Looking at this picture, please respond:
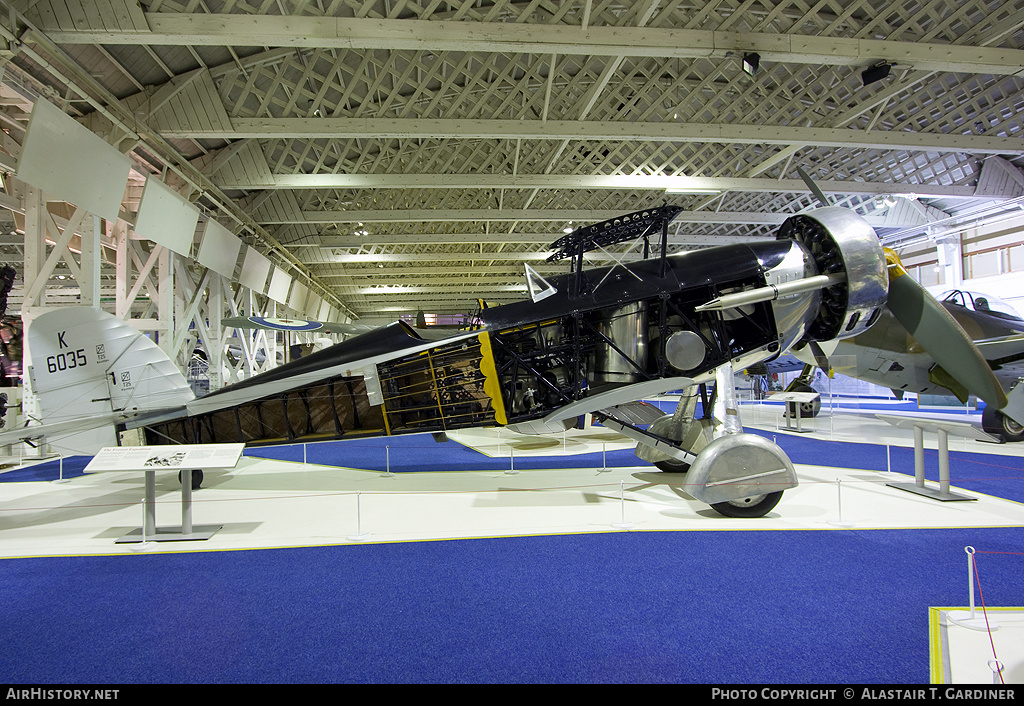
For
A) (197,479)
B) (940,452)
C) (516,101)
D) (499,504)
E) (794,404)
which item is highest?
(516,101)

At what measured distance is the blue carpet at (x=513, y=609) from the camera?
8.00ft

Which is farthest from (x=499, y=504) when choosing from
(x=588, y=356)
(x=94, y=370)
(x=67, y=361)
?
(x=67, y=361)

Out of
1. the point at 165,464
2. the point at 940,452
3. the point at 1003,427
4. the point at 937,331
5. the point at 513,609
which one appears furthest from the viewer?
the point at 1003,427

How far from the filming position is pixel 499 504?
5.70 m

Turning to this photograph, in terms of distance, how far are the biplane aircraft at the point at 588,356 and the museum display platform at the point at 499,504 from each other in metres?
0.75

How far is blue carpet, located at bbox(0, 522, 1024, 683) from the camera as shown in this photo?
2.44 m

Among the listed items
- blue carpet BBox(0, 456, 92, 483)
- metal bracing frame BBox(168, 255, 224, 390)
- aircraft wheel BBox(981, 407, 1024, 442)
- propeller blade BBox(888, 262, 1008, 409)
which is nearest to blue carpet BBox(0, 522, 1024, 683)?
propeller blade BBox(888, 262, 1008, 409)

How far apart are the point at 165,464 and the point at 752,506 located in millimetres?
5203

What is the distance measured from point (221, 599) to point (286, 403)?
3045 millimetres

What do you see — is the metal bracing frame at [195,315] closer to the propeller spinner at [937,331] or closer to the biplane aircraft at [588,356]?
the biplane aircraft at [588,356]

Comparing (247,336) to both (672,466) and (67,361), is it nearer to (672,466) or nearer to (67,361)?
(67,361)

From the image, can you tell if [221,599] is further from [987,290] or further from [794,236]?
[987,290]

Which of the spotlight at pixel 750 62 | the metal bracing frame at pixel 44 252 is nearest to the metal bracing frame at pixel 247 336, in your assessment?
the metal bracing frame at pixel 44 252

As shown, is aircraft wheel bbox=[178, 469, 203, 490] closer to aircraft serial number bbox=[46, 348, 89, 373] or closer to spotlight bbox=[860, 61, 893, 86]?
aircraft serial number bbox=[46, 348, 89, 373]
